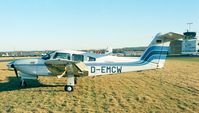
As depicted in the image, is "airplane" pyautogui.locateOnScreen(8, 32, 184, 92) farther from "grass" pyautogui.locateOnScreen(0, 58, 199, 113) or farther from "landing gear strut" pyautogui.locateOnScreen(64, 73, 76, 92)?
"grass" pyautogui.locateOnScreen(0, 58, 199, 113)

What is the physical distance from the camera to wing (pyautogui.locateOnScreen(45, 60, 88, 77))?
1292 cm

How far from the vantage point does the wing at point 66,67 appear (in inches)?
509

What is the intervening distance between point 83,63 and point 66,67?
1.23 m

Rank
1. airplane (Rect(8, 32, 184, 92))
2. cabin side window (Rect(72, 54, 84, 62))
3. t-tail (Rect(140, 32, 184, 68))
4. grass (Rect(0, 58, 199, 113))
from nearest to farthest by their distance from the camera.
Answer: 1. grass (Rect(0, 58, 199, 113))
2. airplane (Rect(8, 32, 184, 92))
3. cabin side window (Rect(72, 54, 84, 62))
4. t-tail (Rect(140, 32, 184, 68))

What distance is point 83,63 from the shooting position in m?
13.9

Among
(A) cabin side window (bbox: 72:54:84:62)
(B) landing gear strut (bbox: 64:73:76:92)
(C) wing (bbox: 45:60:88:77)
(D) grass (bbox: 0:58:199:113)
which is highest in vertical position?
(A) cabin side window (bbox: 72:54:84:62)

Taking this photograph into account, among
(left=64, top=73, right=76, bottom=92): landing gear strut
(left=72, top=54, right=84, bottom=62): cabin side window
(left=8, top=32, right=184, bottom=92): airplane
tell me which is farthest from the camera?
(left=72, top=54, right=84, bottom=62): cabin side window

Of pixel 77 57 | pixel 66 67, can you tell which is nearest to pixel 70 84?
pixel 66 67

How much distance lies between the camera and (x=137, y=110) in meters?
8.72

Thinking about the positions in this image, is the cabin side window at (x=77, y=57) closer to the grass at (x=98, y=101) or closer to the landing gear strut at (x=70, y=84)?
the landing gear strut at (x=70, y=84)

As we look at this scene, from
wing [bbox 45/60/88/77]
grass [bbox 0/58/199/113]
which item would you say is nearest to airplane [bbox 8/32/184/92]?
wing [bbox 45/60/88/77]

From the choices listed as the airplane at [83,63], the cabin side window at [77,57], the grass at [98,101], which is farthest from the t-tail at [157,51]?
the cabin side window at [77,57]

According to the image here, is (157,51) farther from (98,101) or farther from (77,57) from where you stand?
(98,101)

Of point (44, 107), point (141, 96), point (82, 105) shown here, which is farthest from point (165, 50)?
point (44, 107)
